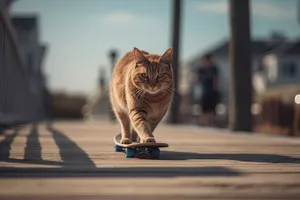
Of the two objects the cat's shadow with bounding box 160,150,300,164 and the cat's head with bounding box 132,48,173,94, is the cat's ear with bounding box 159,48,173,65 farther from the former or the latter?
the cat's shadow with bounding box 160,150,300,164

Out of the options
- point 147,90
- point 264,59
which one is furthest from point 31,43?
point 147,90

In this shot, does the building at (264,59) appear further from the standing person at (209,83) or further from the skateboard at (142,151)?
the skateboard at (142,151)

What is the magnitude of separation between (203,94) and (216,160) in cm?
838

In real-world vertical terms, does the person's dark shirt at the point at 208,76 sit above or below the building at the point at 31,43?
below

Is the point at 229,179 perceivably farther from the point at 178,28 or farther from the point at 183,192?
the point at 178,28

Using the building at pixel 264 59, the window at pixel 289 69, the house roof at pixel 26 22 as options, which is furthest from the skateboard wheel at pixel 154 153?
the window at pixel 289 69

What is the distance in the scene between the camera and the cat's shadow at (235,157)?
15.7ft

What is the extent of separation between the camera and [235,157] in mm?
5020

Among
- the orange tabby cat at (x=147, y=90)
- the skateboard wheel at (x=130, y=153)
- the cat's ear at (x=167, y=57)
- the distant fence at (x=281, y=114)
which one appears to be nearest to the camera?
the skateboard wheel at (x=130, y=153)

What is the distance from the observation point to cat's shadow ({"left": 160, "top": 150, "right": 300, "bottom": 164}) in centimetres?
479

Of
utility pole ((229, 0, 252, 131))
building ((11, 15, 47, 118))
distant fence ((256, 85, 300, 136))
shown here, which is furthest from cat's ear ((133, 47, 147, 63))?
building ((11, 15, 47, 118))

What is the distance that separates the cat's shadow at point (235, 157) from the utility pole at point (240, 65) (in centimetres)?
543

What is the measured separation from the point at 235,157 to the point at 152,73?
38.3 inches

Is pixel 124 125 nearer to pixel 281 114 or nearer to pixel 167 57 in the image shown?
pixel 167 57
